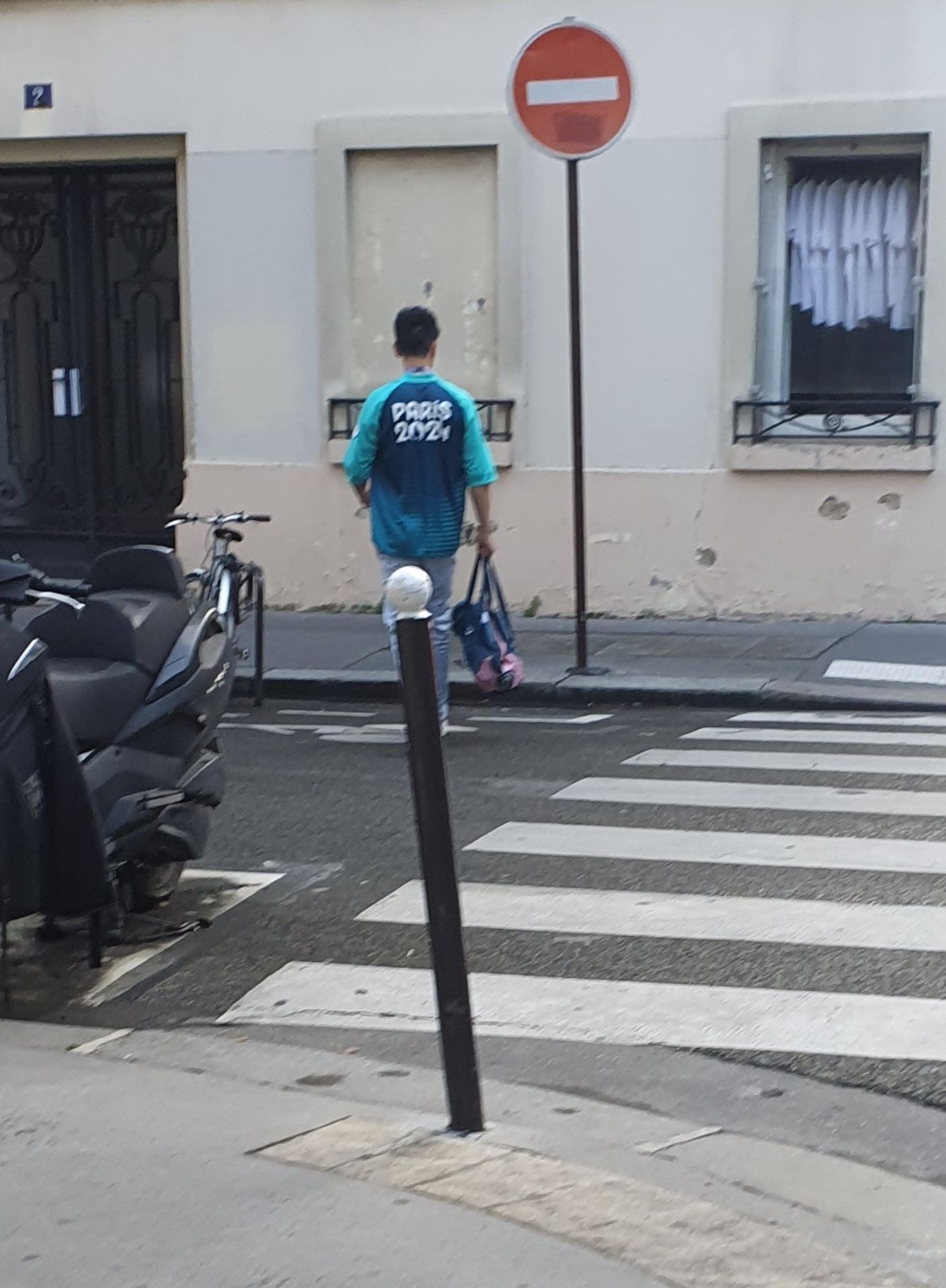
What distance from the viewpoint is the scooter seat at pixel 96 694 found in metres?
5.33

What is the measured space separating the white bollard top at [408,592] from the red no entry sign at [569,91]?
6831mm

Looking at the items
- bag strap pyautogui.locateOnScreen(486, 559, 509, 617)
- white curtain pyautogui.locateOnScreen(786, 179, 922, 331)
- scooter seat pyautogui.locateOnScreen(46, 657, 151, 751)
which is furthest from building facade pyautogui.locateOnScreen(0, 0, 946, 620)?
scooter seat pyautogui.locateOnScreen(46, 657, 151, 751)

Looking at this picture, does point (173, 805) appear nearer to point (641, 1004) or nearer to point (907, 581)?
point (641, 1004)

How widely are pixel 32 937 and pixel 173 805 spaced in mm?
632

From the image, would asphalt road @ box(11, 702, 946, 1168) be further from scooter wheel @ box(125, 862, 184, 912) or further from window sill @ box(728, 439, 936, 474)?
window sill @ box(728, 439, 936, 474)

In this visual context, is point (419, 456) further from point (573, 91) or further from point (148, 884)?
point (148, 884)

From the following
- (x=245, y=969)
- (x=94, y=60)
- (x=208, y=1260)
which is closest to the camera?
(x=208, y=1260)

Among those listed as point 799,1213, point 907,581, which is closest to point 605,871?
point 799,1213

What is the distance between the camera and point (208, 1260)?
3342 mm

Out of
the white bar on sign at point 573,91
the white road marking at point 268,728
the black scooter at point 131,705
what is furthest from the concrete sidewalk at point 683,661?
the black scooter at point 131,705

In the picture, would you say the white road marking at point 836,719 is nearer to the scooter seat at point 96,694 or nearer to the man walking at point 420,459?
the man walking at point 420,459

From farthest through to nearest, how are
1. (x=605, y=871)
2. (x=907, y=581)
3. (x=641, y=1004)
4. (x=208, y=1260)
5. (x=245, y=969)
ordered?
(x=907, y=581) → (x=605, y=871) → (x=245, y=969) → (x=641, y=1004) → (x=208, y=1260)

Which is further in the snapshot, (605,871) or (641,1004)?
(605,871)

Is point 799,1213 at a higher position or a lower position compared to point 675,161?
lower
